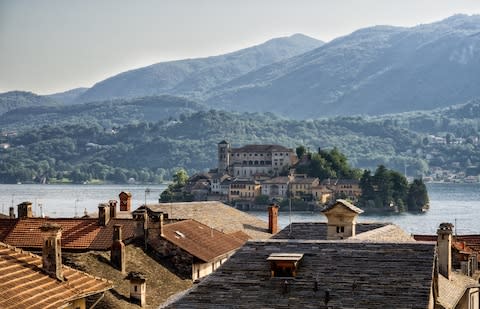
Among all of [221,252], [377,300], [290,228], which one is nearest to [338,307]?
[377,300]

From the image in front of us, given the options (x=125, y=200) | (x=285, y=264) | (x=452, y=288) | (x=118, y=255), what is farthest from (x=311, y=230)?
(x=125, y=200)

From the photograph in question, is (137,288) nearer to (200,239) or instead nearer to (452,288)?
(200,239)

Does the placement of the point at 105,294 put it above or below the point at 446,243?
below

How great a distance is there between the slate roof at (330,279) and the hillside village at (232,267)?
19mm

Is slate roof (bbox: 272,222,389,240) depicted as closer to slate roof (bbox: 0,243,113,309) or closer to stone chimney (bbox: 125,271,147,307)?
stone chimney (bbox: 125,271,147,307)

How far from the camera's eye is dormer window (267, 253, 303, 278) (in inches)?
746

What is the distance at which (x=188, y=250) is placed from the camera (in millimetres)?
37781

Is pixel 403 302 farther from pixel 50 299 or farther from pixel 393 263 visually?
pixel 50 299

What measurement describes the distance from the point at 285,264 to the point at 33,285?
6.42 m

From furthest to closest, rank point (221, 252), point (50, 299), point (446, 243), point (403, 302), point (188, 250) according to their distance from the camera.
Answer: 1. point (221, 252)
2. point (188, 250)
3. point (446, 243)
4. point (50, 299)
5. point (403, 302)

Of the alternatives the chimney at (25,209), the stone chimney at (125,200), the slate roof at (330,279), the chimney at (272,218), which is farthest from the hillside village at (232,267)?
the stone chimney at (125,200)

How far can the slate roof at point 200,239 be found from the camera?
38.5 meters

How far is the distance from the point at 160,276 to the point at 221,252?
5636 mm

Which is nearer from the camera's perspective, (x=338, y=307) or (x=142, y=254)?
(x=338, y=307)
